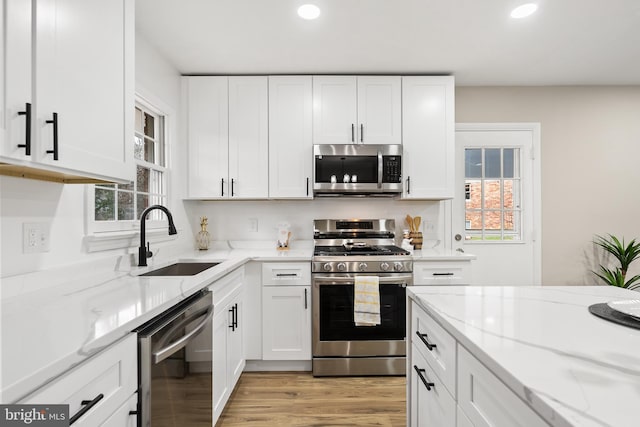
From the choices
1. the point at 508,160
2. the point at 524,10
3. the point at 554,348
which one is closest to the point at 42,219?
the point at 554,348

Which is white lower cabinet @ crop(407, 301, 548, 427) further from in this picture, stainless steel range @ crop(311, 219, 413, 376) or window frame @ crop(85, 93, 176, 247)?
window frame @ crop(85, 93, 176, 247)

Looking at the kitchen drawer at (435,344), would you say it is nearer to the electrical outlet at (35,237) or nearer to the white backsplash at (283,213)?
the electrical outlet at (35,237)

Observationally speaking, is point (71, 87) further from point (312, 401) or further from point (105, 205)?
point (312, 401)

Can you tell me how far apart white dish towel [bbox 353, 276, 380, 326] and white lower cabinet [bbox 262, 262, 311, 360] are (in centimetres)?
38

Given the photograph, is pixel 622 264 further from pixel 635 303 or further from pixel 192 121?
pixel 192 121

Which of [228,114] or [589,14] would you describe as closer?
[589,14]

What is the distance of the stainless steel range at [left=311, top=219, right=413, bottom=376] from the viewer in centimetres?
256

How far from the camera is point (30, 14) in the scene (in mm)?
1026

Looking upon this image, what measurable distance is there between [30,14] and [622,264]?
4.47m

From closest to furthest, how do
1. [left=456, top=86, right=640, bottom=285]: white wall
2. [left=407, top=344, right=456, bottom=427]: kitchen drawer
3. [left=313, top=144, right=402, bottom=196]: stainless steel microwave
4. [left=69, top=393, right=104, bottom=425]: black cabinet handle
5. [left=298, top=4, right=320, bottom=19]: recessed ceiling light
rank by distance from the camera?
[left=69, top=393, right=104, bottom=425]: black cabinet handle
[left=407, top=344, right=456, bottom=427]: kitchen drawer
[left=298, top=4, right=320, bottom=19]: recessed ceiling light
[left=313, top=144, right=402, bottom=196]: stainless steel microwave
[left=456, top=86, right=640, bottom=285]: white wall

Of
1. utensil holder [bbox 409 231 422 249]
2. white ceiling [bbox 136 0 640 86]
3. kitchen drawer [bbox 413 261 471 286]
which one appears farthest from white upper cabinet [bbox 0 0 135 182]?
utensil holder [bbox 409 231 422 249]

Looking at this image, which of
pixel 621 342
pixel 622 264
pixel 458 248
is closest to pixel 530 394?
pixel 621 342

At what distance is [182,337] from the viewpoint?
4.31 ft

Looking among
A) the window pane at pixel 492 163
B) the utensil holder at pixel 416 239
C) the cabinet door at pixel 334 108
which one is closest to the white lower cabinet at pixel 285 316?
the utensil holder at pixel 416 239
